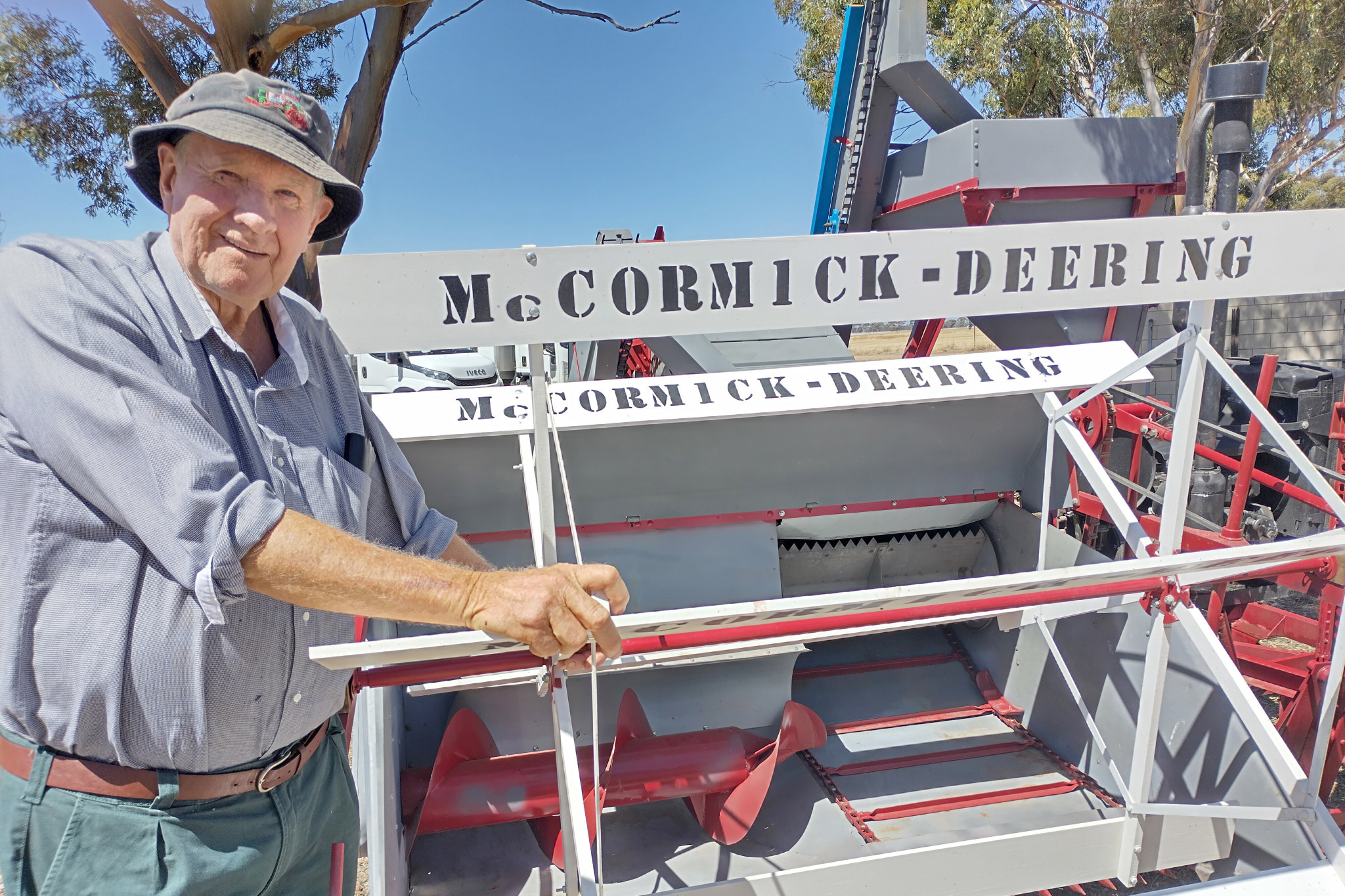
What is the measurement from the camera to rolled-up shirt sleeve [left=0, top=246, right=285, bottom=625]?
117 cm

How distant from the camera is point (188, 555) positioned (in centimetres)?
118

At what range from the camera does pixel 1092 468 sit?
3.18m

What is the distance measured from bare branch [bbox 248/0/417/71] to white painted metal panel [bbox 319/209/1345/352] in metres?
9.38

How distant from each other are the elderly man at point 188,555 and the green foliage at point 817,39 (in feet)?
60.3

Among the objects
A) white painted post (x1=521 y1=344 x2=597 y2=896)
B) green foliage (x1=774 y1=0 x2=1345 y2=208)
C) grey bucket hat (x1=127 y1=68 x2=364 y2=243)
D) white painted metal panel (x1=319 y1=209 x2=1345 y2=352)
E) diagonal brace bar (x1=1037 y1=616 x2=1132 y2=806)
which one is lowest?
diagonal brace bar (x1=1037 y1=616 x2=1132 y2=806)

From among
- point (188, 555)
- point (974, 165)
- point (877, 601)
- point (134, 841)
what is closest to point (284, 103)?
point (188, 555)

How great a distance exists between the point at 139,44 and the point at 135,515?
33.1ft

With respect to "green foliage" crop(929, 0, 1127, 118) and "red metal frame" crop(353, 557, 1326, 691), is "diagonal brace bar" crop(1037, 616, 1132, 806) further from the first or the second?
"green foliage" crop(929, 0, 1127, 118)

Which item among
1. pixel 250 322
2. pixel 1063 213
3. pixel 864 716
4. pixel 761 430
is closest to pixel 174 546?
pixel 250 322

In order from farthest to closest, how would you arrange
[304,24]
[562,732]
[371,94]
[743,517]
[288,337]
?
1. [371,94]
2. [304,24]
3. [743,517]
4. [562,732]
5. [288,337]

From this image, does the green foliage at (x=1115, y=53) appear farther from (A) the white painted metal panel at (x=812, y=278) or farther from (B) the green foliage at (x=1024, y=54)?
(A) the white painted metal panel at (x=812, y=278)

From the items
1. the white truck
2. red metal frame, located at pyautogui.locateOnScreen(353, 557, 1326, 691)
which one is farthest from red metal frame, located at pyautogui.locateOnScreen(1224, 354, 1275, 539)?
the white truck

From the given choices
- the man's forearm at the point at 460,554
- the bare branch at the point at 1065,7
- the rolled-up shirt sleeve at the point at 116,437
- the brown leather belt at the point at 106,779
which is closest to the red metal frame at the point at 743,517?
the man's forearm at the point at 460,554

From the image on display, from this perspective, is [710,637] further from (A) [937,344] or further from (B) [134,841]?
(A) [937,344]
